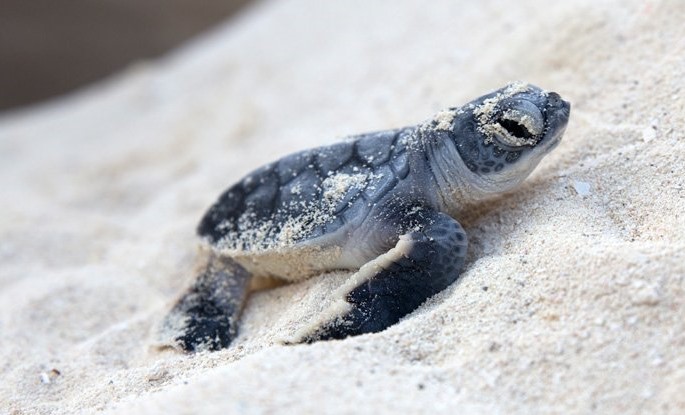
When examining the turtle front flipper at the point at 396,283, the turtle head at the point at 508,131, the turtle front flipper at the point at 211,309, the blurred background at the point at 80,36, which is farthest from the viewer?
the blurred background at the point at 80,36

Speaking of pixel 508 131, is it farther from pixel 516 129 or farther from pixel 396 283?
pixel 396 283

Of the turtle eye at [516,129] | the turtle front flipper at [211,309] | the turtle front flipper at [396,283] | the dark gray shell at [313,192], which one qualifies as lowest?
the turtle front flipper at [396,283]

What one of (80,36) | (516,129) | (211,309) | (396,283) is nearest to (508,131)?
(516,129)

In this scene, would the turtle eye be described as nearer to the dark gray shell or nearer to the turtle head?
the turtle head

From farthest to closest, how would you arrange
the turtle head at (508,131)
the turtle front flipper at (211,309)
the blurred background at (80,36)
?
the blurred background at (80,36)
the turtle front flipper at (211,309)
the turtle head at (508,131)

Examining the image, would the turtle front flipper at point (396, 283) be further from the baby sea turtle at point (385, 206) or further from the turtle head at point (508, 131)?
the turtle head at point (508, 131)

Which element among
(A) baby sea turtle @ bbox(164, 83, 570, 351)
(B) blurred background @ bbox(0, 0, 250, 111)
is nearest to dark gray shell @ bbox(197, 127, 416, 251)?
(A) baby sea turtle @ bbox(164, 83, 570, 351)

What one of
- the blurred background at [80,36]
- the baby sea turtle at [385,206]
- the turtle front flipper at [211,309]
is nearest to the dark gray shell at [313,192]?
the baby sea turtle at [385,206]
